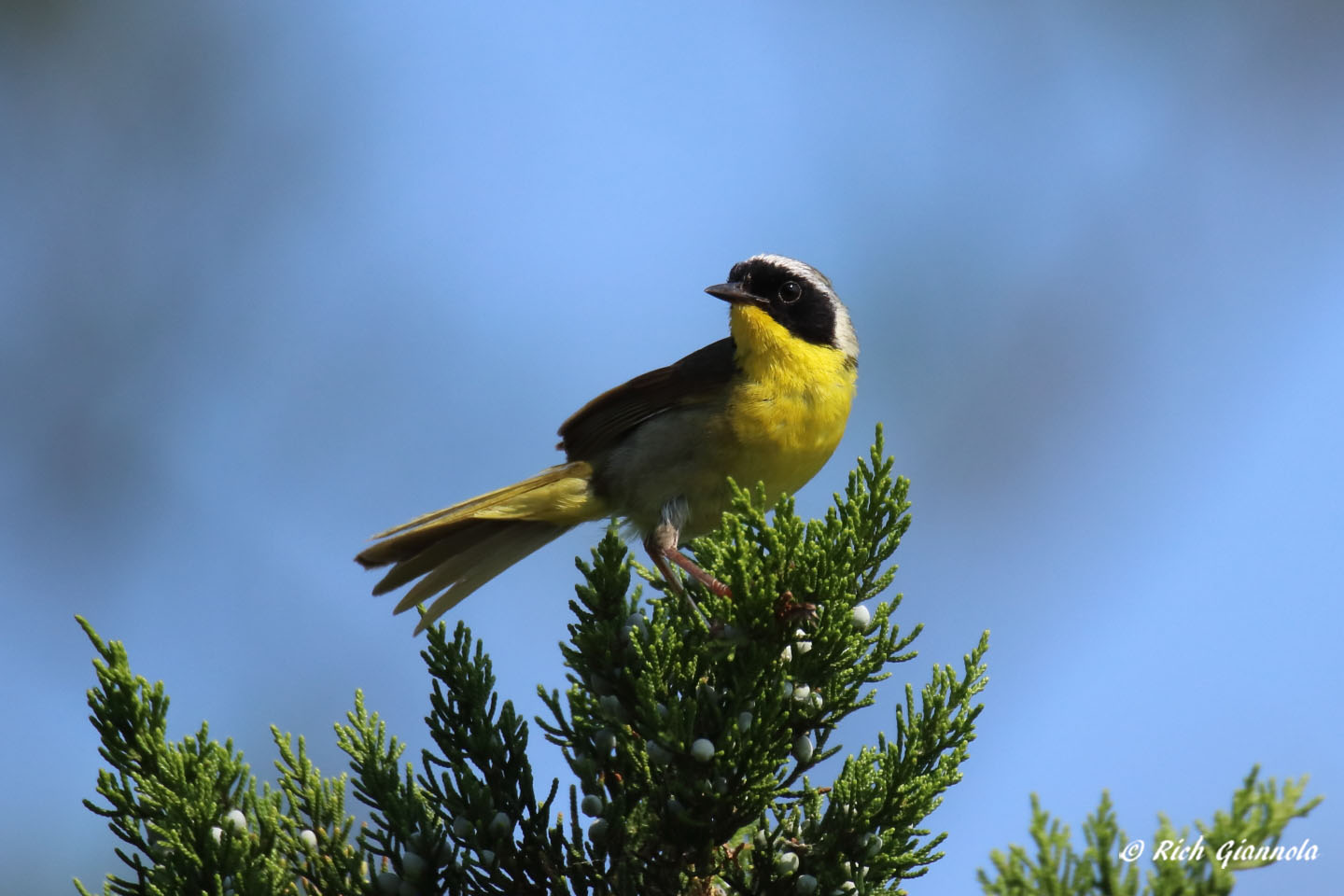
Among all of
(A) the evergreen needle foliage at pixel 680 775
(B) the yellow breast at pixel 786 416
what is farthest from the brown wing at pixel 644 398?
(A) the evergreen needle foliage at pixel 680 775

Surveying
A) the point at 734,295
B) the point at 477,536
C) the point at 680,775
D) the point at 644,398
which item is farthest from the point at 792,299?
the point at 680,775

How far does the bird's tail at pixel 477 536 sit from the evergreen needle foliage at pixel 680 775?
1252 millimetres

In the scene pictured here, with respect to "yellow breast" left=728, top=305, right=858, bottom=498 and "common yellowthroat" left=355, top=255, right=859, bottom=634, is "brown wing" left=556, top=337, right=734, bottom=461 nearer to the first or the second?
"common yellowthroat" left=355, top=255, right=859, bottom=634

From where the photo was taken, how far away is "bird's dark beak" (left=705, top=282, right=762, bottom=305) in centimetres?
498

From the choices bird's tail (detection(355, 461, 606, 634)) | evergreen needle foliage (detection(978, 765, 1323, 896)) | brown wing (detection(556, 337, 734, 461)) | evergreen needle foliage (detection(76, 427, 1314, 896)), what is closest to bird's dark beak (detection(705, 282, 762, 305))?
brown wing (detection(556, 337, 734, 461))

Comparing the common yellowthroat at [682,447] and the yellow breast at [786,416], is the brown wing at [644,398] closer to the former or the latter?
the common yellowthroat at [682,447]

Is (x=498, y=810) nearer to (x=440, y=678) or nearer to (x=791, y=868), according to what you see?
(x=440, y=678)

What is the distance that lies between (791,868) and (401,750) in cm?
107

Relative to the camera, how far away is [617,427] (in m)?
4.98

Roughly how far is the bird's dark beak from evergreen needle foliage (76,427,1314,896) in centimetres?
207

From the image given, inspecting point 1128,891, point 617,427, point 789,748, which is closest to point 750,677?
point 789,748

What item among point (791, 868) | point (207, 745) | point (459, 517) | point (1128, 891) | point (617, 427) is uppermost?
point (617, 427)

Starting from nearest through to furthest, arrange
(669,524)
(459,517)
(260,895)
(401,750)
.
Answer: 1. (260,895)
2. (401,750)
3. (459,517)
4. (669,524)

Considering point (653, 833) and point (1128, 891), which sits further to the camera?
point (653, 833)
